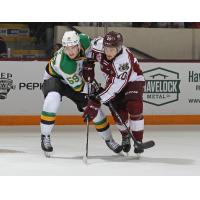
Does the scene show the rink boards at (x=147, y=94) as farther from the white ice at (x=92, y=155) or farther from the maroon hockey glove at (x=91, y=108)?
the maroon hockey glove at (x=91, y=108)

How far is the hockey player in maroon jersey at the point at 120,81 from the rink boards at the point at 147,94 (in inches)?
96.1

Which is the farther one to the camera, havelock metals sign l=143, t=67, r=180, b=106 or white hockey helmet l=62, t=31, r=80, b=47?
havelock metals sign l=143, t=67, r=180, b=106

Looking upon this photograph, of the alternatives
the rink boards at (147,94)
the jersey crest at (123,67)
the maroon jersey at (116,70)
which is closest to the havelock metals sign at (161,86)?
the rink boards at (147,94)

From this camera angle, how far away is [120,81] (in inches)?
200

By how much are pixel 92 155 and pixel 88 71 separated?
79 centimetres

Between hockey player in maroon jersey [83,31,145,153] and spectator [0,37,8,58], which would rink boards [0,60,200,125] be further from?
hockey player in maroon jersey [83,31,145,153]

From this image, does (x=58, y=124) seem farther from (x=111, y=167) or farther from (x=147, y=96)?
(x=111, y=167)

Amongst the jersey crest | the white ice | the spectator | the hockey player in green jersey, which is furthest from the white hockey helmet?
the spectator

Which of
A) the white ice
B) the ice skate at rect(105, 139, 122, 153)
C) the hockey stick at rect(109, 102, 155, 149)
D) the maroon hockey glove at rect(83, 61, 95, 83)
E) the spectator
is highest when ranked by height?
the spectator

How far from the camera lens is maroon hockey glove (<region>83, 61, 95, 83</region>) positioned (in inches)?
206

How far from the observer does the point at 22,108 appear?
7.79 m

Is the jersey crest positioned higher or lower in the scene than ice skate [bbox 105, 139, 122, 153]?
higher

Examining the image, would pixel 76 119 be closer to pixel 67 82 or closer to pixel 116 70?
pixel 67 82

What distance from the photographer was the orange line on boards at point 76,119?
25.4 ft
